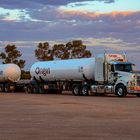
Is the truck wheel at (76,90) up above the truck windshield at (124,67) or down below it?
below

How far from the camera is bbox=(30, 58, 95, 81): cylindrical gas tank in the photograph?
4262 cm

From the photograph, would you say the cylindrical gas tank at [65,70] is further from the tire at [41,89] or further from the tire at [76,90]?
the tire at [41,89]

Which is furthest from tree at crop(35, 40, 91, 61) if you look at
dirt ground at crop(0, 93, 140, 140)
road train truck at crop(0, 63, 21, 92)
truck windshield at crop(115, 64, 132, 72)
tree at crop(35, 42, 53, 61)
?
dirt ground at crop(0, 93, 140, 140)

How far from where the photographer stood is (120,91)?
39.3 meters

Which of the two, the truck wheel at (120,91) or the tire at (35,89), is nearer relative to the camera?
the truck wheel at (120,91)

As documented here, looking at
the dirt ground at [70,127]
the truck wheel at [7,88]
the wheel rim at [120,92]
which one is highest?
the truck wheel at [7,88]

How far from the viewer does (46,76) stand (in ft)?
161

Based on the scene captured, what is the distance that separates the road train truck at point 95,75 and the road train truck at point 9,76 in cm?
787

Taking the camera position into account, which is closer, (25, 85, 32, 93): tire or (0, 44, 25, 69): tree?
(25, 85, 32, 93): tire

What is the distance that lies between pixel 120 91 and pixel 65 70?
25.4ft

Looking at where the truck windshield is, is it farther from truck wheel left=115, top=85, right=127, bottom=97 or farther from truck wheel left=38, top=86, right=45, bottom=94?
truck wheel left=38, top=86, right=45, bottom=94

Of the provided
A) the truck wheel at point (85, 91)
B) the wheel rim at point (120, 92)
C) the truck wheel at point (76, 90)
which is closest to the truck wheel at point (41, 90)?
the truck wheel at point (76, 90)

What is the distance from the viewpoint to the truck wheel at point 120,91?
128 ft

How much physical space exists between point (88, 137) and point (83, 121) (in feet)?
14.7
